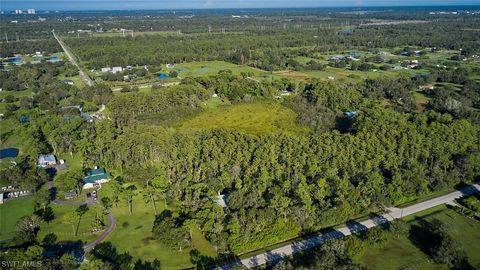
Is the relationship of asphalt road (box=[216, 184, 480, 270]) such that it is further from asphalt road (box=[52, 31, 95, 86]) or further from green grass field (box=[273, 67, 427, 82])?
asphalt road (box=[52, 31, 95, 86])

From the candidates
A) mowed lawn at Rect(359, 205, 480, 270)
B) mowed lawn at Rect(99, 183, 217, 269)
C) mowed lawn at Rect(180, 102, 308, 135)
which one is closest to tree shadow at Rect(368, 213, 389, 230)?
mowed lawn at Rect(359, 205, 480, 270)

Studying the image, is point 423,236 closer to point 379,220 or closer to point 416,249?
point 416,249

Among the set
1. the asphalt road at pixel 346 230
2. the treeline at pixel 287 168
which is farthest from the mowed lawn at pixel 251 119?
the asphalt road at pixel 346 230

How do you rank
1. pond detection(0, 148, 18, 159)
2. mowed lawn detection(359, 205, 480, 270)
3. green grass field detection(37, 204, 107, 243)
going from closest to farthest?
mowed lawn detection(359, 205, 480, 270) < green grass field detection(37, 204, 107, 243) < pond detection(0, 148, 18, 159)

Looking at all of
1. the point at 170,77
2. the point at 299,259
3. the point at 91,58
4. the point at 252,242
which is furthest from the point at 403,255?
the point at 91,58

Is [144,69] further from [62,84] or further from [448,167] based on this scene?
[448,167]

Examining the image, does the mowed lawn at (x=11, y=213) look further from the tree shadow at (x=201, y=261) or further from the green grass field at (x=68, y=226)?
the tree shadow at (x=201, y=261)
